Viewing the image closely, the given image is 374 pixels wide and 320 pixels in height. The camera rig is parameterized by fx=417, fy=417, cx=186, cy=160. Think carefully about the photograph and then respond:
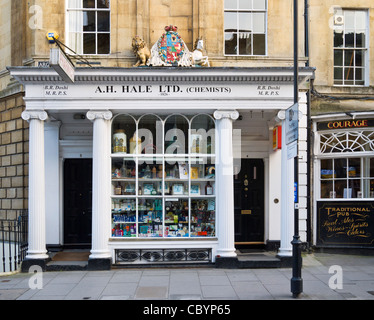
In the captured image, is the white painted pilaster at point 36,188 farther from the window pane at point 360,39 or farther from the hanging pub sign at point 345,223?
the window pane at point 360,39

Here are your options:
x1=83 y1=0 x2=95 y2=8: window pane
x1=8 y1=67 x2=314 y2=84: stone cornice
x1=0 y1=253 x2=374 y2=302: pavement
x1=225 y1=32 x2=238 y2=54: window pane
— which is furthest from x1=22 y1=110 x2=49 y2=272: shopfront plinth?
x1=225 y1=32 x2=238 y2=54: window pane

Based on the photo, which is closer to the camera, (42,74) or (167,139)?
(42,74)

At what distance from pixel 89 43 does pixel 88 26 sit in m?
0.49

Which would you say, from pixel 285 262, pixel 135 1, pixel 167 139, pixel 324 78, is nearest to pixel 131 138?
pixel 167 139

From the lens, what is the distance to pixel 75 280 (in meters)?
9.65

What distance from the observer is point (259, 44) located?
1209 centimetres

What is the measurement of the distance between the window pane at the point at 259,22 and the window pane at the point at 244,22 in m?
0.15

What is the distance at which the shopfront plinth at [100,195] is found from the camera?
10.5 metres

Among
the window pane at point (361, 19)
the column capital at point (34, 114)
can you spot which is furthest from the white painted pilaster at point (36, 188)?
the window pane at point (361, 19)

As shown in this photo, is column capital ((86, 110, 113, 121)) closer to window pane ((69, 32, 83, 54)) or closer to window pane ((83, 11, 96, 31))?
window pane ((69, 32, 83, 54))

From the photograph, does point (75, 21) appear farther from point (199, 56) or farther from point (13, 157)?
point (13, 157)
